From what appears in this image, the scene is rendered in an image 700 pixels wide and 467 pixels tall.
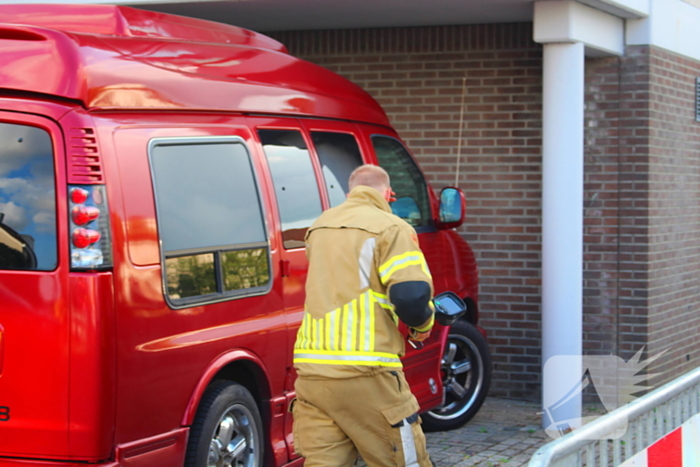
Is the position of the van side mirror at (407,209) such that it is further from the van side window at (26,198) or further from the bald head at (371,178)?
the van side window at (26,198)

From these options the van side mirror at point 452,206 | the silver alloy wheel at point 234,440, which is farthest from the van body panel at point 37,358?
the van side mirror at point 452,206

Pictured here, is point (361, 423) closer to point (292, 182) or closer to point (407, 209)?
point (292, 182)

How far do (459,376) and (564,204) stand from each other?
146cm

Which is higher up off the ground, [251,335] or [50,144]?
[50,144]

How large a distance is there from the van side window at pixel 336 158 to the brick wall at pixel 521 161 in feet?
8.87

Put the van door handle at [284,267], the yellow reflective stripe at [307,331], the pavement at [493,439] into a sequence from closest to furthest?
the yellow reflective stripe at [307,331] < the van door handle at [284,267] < the pavement at [493,439]

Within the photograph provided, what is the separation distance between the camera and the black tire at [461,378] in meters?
6.72

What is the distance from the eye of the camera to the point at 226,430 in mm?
4344

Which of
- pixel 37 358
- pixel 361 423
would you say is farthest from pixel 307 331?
pixel 37 358

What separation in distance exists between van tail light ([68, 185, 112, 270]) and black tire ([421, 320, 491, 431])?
3.43 m

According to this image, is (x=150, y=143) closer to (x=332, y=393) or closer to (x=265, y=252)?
(x=265, y=252)

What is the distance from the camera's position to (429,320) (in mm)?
3787

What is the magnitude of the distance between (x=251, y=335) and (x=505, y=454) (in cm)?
251

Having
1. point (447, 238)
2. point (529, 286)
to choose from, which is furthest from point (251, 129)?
point (529, 286)
